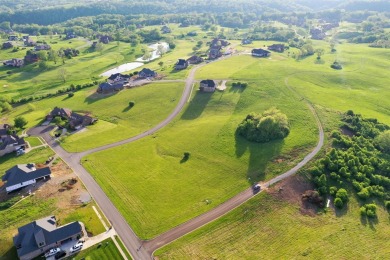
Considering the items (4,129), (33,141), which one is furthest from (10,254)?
(4,129)

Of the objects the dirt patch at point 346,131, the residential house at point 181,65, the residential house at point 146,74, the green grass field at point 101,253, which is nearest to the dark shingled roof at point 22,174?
the green grass field at point 101,253

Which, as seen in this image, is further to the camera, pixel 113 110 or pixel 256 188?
pixel 113 110

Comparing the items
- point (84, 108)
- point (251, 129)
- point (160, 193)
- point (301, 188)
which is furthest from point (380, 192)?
point (84, 108)

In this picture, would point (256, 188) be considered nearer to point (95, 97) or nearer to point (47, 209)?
point (47, 209)

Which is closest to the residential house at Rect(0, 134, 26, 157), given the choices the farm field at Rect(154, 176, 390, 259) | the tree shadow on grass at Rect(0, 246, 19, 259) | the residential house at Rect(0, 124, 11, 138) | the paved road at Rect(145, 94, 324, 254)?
the residential house at Rect(0, 124, 11, 138)

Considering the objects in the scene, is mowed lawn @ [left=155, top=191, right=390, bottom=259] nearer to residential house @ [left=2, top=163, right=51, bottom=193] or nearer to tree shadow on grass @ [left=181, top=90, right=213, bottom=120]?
residential house @ [left=2, top=163, right=51, bottom=193]

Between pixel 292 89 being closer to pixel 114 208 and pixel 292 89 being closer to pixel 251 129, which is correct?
pixel 251 129
